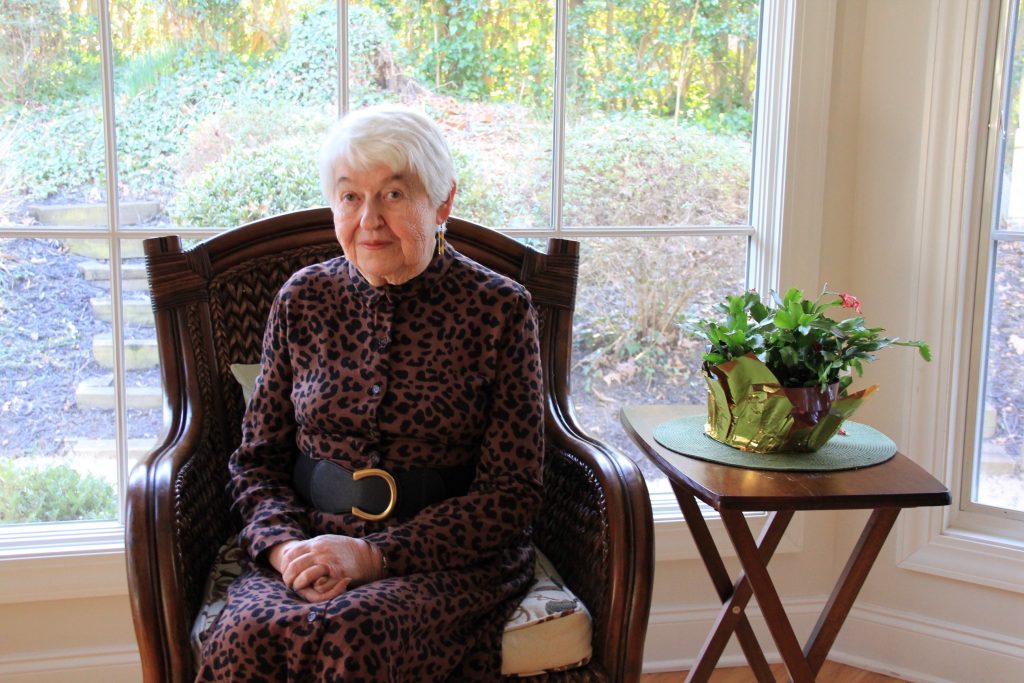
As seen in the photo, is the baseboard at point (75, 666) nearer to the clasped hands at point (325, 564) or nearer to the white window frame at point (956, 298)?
the clasped hands at point (325, 564)

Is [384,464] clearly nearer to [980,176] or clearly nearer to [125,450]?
[125,450]

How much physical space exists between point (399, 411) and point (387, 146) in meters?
0.47

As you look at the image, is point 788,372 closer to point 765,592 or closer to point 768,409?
point 768,409

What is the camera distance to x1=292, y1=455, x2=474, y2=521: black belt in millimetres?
1765

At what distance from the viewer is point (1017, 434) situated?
2.48 m

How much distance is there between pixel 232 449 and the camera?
78.9 inches

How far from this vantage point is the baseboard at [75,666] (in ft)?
7.72

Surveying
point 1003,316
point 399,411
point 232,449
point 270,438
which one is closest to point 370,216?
point 399,411

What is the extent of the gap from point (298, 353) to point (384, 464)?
0.26 metres

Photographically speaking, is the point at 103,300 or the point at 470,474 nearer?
the point at 470,474

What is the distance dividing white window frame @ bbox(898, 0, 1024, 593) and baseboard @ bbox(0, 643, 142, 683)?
1.96m

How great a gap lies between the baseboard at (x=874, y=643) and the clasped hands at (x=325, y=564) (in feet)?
3.94

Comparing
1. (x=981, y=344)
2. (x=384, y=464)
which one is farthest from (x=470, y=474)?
(x=981, y=344)

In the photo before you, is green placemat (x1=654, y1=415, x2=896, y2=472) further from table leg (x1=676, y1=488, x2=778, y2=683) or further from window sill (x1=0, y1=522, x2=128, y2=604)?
window sill (x1=0, y1=522, x2=128, y2=604)
